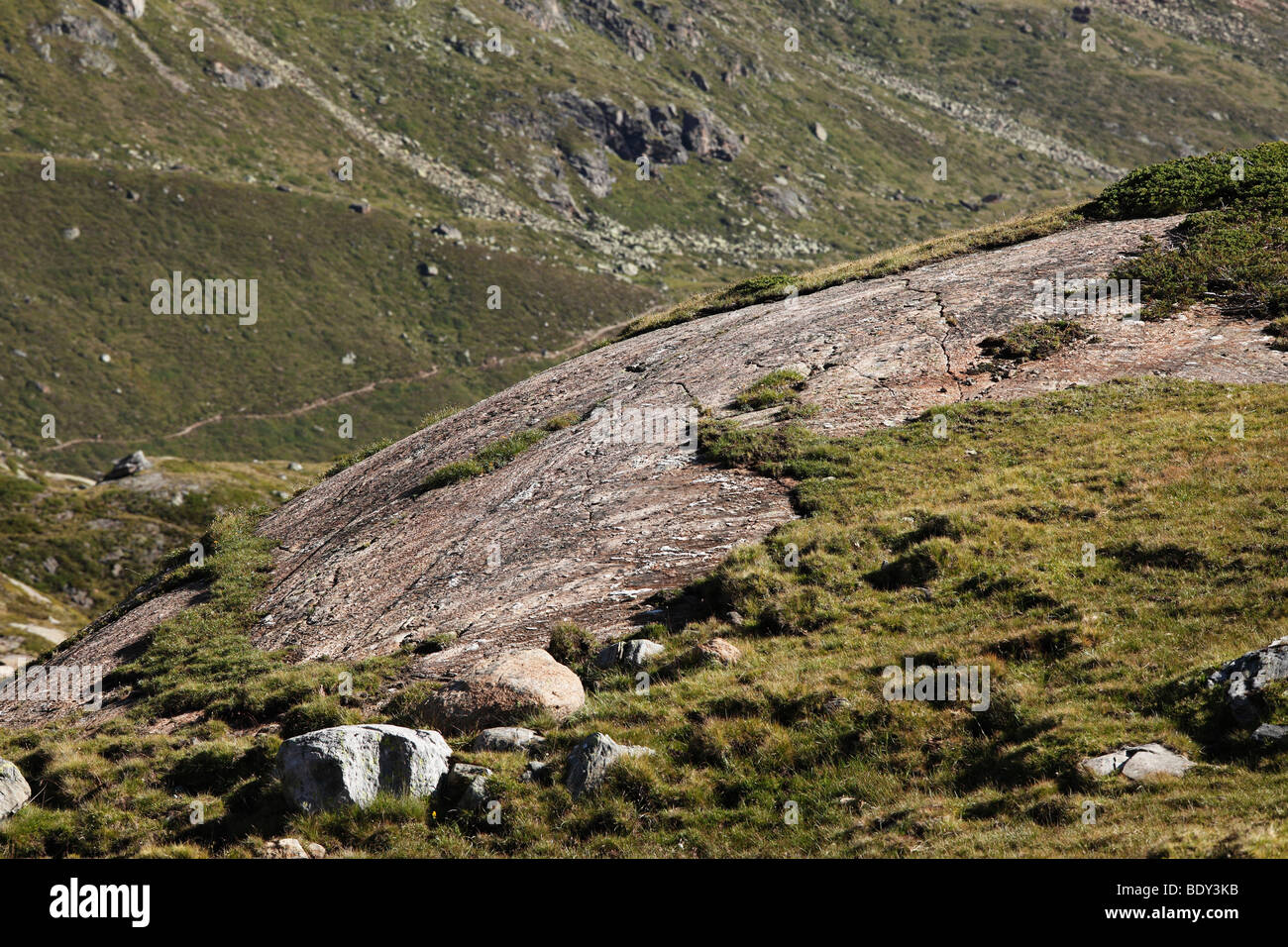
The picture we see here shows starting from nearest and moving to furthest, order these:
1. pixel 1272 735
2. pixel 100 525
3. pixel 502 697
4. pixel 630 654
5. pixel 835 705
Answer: pixel 1272 735 < pixel 835 705 < pixel 502 697 < pixel 630 654 < pixel 100 525

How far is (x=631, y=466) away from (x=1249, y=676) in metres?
15.3

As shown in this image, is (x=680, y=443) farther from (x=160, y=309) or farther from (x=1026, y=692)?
(x=160, y=309)

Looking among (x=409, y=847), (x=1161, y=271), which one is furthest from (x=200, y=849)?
(x=1161, y=271)

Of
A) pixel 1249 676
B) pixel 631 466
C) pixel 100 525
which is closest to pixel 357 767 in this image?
pixel 631 466

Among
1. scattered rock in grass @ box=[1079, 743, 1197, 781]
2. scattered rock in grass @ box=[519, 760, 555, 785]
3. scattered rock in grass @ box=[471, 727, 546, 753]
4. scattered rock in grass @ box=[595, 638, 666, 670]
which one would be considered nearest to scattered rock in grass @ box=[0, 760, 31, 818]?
scattered rock in grass @ box=[471, 727, 546, 753]

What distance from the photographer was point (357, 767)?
1352 centimetres

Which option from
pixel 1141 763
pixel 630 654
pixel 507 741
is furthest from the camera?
pixel 630 654

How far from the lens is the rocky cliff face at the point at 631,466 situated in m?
19.8

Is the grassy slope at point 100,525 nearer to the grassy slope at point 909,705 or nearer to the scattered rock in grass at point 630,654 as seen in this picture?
the grassy slope at point 909,705

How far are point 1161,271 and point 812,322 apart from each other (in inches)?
431

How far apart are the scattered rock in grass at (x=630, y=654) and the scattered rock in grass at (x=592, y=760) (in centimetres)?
258

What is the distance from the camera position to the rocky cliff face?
1978 cm

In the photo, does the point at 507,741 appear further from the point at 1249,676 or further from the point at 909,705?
the point at 1249,676

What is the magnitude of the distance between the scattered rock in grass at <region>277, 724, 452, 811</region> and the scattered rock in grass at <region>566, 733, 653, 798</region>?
2200 millimetres
